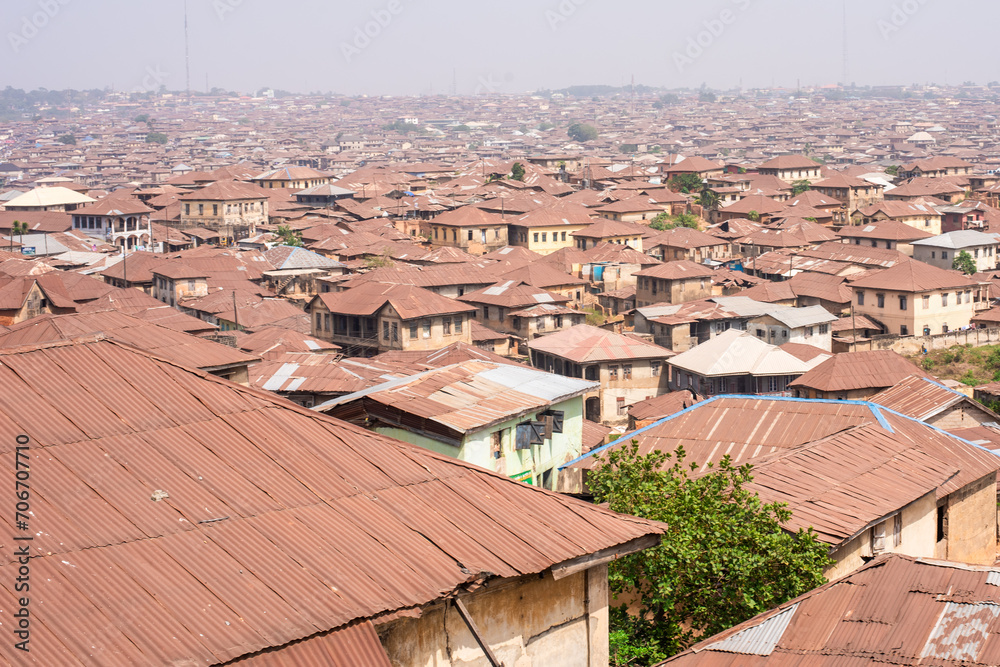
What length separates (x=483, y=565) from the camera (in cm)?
611

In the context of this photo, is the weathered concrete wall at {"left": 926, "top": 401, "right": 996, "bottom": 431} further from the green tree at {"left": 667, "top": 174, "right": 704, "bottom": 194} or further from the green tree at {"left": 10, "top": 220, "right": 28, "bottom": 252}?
the green tree at {"left": 667, "top": 174, "right": 704, "bottom": 194}

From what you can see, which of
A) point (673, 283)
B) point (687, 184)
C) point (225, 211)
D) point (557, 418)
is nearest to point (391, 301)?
point (673, 283)

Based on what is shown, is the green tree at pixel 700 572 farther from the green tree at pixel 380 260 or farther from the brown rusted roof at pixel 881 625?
the green tree at pixel 380 260

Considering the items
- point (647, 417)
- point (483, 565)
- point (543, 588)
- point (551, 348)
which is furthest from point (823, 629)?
point (551, 348)

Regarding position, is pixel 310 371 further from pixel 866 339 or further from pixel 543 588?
pixel 866 339

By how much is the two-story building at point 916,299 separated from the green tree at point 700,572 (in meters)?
36.9

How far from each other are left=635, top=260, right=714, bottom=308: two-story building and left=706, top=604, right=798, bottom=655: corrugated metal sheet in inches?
1581

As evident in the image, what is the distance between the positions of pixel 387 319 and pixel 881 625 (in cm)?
3093

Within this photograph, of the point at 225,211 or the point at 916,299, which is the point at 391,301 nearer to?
the point at 916,299

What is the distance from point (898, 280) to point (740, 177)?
129 ft

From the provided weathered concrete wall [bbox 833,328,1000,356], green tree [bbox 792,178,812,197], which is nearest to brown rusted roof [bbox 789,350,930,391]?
weathered concrete wall [bbox 833,328,1000,356]

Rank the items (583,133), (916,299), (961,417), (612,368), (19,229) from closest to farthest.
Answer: (961,417) < (612,368) < (916,299) < (19,229) < (583,133)

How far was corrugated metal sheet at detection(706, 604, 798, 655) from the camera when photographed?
299 inches

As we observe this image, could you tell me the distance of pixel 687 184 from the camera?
7794 cm
